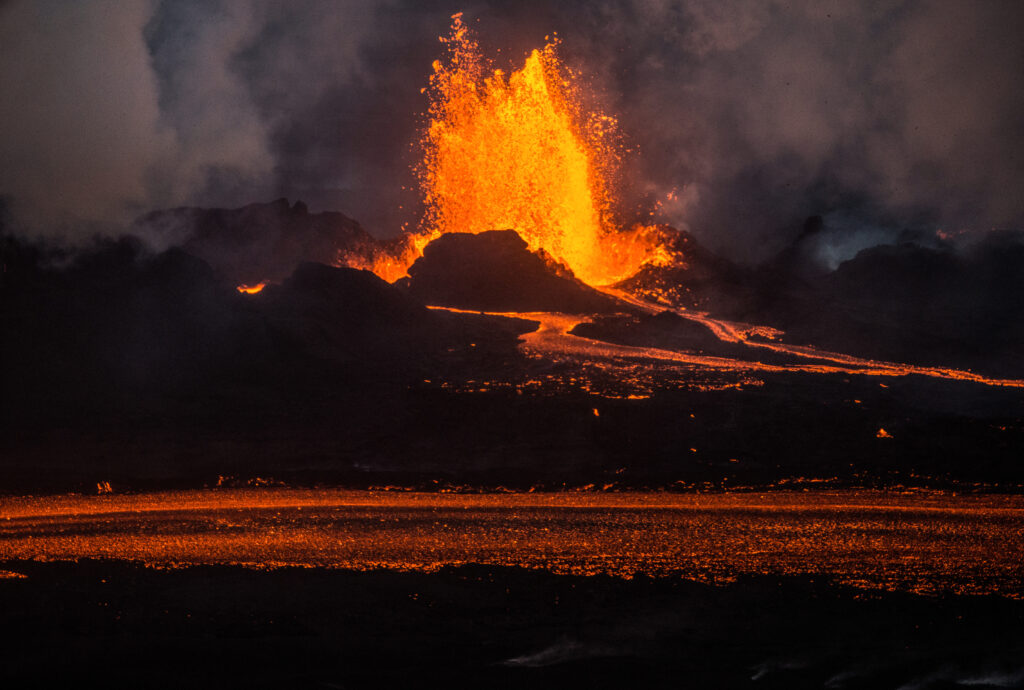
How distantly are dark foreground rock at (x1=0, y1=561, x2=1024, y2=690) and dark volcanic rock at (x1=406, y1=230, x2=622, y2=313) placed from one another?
3495cm

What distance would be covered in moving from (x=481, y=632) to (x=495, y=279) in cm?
3909

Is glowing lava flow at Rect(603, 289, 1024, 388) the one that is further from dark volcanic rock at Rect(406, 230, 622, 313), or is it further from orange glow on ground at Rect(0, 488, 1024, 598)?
orange glow on ground at Rect(0, 488, 1024, 598)

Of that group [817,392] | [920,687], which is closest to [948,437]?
[817,392]

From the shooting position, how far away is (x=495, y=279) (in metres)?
47.1

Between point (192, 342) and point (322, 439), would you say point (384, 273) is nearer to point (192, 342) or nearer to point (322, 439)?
point (192, 342)

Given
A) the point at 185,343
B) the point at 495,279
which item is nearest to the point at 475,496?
the point at 185,343

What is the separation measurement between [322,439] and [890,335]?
32827mm

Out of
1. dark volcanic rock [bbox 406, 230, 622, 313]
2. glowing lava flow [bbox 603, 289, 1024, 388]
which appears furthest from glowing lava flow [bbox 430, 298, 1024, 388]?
dark volcanic rock [bbox 406, 230, 622, 313]

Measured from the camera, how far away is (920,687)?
7.41m

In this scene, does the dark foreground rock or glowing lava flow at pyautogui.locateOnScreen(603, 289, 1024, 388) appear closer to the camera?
the dark foreground rock

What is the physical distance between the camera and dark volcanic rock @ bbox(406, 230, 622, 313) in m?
45.5

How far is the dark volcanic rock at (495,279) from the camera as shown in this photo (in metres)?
45.5

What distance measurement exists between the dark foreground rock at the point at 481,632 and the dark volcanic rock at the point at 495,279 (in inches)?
1376

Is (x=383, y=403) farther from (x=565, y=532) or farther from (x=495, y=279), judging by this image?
(x=495, y=279)
